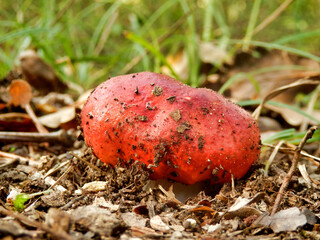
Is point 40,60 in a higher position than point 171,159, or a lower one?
higher

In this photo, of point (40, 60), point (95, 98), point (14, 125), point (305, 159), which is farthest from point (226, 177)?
point (40, 60)

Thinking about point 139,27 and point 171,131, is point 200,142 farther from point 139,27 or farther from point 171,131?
point 139,27

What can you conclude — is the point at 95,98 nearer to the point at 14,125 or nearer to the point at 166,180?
the point at 166,180

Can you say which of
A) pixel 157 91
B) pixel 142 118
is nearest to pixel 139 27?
pixel 157 91

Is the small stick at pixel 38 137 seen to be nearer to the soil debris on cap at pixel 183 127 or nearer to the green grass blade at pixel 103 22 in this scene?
the soil debris on cap at pixel 183 127

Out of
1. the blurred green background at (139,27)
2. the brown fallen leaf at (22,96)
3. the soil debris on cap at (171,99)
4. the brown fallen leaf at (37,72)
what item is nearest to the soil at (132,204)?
the soil debris on cap at (171,99)

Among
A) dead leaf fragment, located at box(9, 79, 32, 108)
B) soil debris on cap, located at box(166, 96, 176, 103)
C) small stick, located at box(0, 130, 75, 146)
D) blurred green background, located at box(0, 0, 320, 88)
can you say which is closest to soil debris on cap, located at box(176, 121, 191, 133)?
soil debris on cap, located at box(166, 96, 176, 103)
